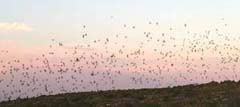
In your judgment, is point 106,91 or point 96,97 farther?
point 106,91

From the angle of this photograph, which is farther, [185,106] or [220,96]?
[220,96]

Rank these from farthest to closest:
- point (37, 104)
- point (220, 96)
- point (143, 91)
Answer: point (143, 91)
point (37, 104)
point (220, 96)

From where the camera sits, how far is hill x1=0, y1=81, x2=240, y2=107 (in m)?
33.2

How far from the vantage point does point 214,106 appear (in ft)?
103

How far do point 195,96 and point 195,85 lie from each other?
5.13m

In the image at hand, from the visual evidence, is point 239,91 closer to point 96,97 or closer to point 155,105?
point 155,105

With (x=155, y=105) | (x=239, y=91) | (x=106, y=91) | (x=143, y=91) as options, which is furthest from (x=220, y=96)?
(x=106, y=91)

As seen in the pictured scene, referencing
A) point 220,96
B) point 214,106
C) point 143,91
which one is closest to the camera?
point 214,106

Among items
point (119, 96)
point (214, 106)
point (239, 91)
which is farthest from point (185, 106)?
point (119, 96)

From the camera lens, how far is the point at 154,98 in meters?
36.0

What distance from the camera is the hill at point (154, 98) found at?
33.2 meters

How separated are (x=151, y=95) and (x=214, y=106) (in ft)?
23.1

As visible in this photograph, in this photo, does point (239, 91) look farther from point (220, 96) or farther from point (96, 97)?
point (96, 97)

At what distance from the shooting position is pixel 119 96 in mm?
38531
